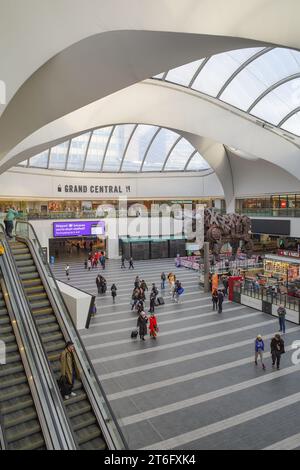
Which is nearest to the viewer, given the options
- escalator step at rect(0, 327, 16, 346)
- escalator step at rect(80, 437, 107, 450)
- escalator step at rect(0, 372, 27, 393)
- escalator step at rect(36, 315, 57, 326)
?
escalator step at rect(80, 437, 107, 450)

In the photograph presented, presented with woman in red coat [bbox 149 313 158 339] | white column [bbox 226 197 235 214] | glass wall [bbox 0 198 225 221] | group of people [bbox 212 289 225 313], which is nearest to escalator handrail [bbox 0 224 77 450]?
woman in red coat [bbox 149 313 158 339]

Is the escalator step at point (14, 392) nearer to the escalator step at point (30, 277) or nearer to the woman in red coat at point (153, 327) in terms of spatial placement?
the escalator step at point (30, 277)

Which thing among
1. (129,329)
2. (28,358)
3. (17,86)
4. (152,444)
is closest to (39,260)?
(28,358)

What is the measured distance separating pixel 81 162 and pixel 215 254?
17965 mm

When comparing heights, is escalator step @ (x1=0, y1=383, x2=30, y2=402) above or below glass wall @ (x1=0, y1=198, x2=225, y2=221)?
below

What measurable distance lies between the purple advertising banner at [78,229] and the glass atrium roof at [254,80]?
14337 mm

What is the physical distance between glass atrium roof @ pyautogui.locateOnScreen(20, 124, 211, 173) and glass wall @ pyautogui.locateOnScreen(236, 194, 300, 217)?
7072 millimetres

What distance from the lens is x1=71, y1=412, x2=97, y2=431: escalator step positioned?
5.76 meters

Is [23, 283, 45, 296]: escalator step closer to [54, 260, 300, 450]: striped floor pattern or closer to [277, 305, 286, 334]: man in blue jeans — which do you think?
[54, 260, 300, 450]: striped floor pattern

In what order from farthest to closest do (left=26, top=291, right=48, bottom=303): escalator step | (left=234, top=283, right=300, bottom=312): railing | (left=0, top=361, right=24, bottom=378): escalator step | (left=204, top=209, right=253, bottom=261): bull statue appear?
(left=204, top=209, right=253, bottom=261): bull statue, (left=234, top=283, right=300, bottom=312): railing, (left=26, top=291, right=48, bottom=303): escalator step, (left=0, top=361, right=24, bottom=378): escalator step

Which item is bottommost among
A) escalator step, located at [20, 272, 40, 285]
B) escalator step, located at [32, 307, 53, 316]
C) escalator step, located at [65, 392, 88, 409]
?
escalator step, located at [65, 392, 88, 409]

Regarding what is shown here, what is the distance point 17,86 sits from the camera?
7797mm
